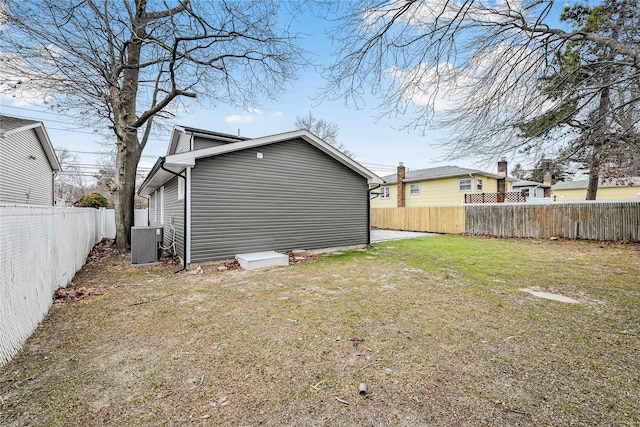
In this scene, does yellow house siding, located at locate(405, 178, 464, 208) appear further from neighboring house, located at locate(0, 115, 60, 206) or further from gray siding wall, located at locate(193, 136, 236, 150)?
neighboring house, located at locate(0, 115, 60, 206)

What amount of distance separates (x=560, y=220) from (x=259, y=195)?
12.7m

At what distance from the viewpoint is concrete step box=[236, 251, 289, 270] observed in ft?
23.1

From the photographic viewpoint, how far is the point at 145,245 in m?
8.06

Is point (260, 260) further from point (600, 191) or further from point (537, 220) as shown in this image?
point (600, 191)

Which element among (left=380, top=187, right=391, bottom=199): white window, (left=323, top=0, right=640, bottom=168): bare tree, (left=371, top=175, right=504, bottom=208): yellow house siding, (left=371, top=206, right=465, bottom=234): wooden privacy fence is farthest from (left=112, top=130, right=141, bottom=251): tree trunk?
(left=380, top=187, right=391, bottom=199): white window

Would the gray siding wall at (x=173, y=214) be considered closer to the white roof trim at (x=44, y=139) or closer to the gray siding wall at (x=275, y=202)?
the gray siding wall at (x=275, y=202)

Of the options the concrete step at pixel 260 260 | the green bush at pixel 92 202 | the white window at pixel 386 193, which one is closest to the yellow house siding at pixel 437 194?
the white window at pixel 386 193

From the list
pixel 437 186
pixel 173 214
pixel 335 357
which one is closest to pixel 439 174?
pixel 437 186

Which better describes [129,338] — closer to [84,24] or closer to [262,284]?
[262,284]

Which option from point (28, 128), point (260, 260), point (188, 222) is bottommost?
point (260, 260)

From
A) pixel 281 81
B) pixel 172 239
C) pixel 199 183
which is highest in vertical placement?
pixel 281 81

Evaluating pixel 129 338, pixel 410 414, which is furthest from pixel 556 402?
pixel 129 338

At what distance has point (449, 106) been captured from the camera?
4.05 meters

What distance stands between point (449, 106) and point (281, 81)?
4.91m
